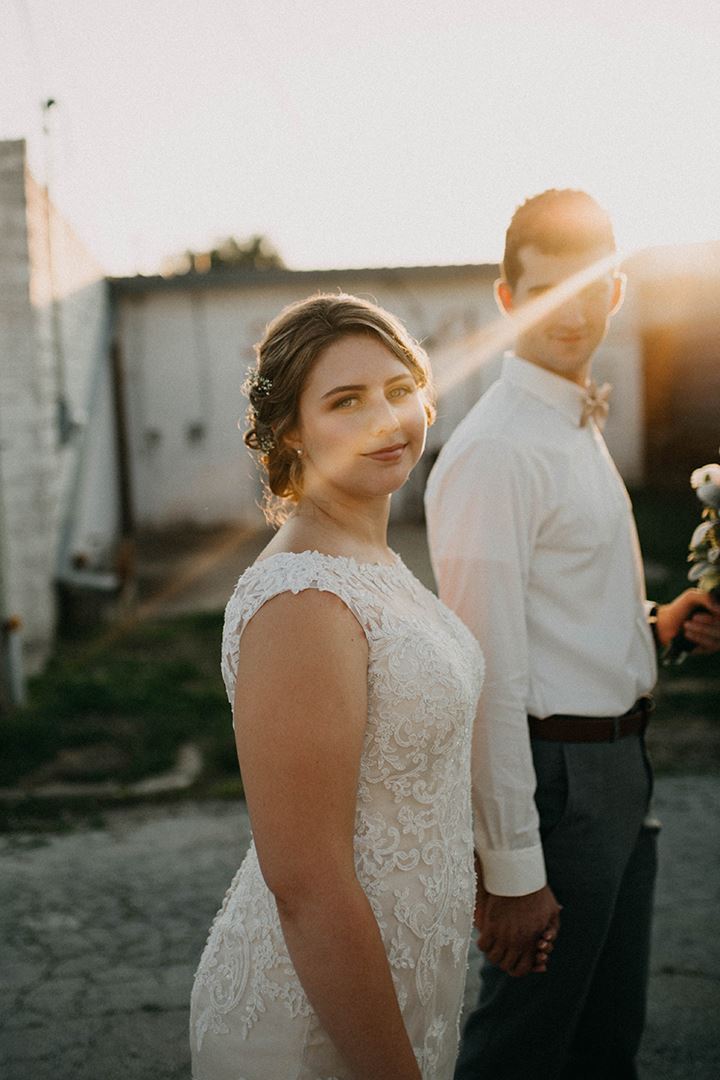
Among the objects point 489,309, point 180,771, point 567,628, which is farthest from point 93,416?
point 567,628

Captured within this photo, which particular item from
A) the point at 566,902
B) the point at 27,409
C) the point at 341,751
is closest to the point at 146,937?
the point at 566,902

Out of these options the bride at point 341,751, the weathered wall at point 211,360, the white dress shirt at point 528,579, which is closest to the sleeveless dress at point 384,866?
the bride at point 341,751

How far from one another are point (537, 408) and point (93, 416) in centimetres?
1135

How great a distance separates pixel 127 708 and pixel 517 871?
4.76 metres

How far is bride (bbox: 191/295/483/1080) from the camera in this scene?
4.57 ft

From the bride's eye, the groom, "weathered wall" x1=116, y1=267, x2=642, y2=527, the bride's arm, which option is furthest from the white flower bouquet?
"weathered wall" x1=116, y1=267, x2=642, y2=527

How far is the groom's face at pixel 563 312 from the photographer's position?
220 centimetres

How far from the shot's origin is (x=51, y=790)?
16.4 feet

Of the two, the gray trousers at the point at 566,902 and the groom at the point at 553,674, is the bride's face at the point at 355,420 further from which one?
the gray trousers at the point at 566,902

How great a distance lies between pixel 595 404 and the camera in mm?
2326

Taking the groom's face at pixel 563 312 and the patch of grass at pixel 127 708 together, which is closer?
the groom's face at pixel 563 312

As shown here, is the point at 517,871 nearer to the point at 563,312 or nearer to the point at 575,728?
the point at 575,728

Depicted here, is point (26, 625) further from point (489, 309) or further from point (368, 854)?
point (489, 309)

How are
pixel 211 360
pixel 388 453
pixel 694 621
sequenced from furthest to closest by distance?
pixel 211 360 < pixel 694 621 < pixel 388 453
